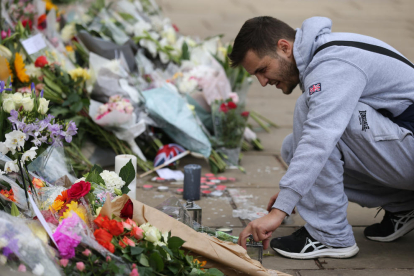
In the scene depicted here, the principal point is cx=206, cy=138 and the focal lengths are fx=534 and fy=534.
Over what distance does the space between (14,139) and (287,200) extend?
1.08 meters

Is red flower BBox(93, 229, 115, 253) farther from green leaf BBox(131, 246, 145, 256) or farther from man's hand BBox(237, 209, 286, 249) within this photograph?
man's hand BBox(237, 209, 286, 249)

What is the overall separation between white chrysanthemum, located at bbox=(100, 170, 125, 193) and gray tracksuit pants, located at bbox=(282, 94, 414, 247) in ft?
2.82

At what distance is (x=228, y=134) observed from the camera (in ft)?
13.0

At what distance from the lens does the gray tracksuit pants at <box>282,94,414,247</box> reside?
2398 mm

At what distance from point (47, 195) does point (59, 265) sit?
17.8 inches

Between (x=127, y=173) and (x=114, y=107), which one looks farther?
(x=114, y=107)

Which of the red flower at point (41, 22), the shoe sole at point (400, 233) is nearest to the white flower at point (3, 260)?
the shoe sole at point (400, 233)

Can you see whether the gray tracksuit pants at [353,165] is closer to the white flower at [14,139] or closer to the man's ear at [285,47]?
the man's ear at [285,47]

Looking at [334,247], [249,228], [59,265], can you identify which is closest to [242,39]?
[249,228]

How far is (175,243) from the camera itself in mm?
1821

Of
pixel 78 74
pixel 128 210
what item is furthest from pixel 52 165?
pixel 78 74

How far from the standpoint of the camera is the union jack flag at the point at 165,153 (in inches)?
148

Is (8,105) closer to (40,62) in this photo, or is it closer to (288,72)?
(288,72)

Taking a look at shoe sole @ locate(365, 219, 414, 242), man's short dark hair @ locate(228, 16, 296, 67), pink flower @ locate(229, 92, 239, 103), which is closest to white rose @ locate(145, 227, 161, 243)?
man's short dark hair @ locate(228, 16, 296, 67)
